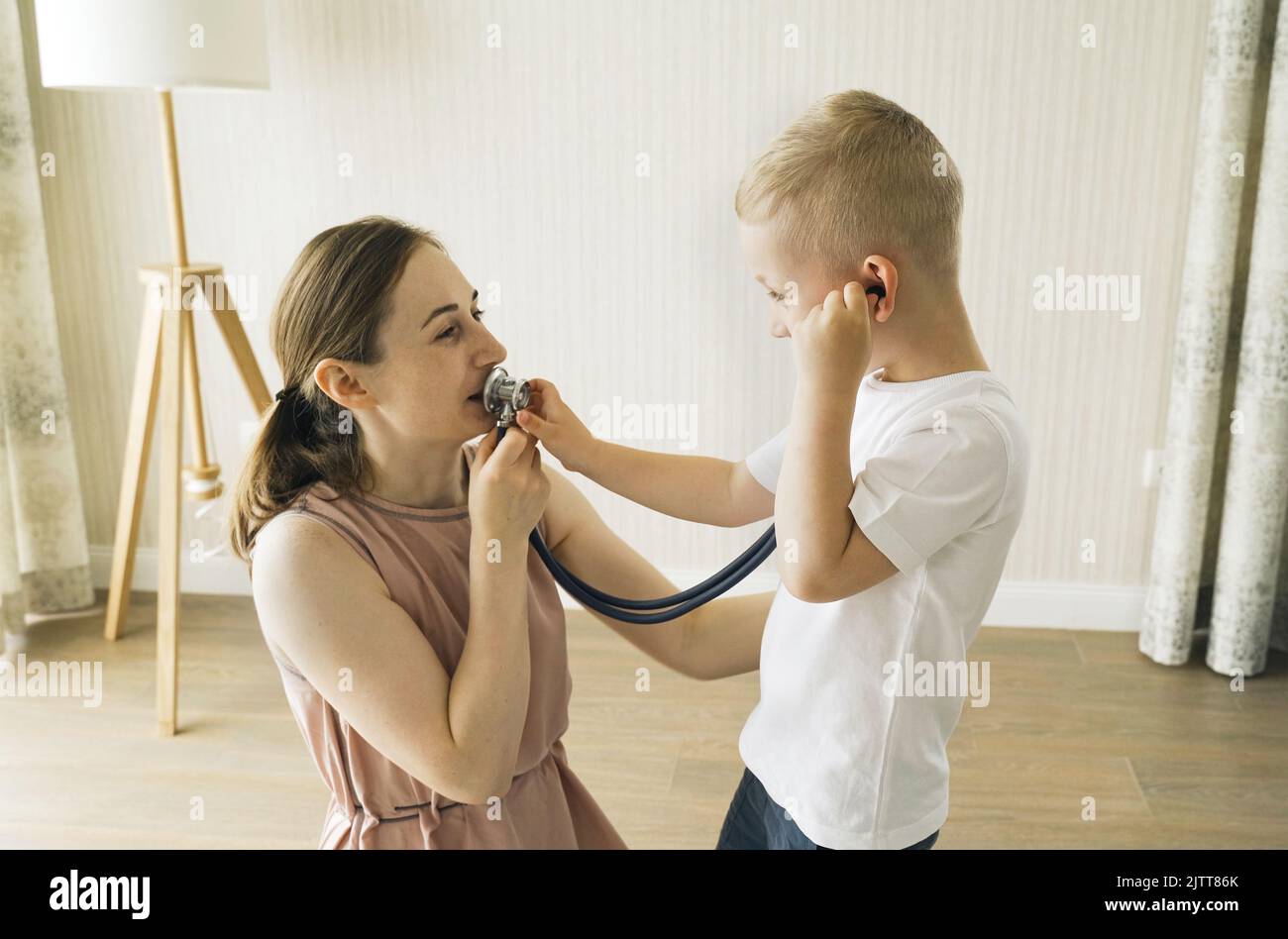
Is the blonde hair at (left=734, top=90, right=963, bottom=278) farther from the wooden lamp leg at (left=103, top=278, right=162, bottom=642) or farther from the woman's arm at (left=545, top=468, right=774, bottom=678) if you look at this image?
the wooden lamp leg at (left=103, top=278, right=162, bottom=642)

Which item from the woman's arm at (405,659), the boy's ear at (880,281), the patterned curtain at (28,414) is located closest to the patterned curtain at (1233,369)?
the boy's ear at (880,281)

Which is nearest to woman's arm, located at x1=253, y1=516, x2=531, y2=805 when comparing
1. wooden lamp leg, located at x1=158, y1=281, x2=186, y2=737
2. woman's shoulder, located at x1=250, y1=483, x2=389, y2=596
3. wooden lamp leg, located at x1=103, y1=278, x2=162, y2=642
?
woman's shoulder, located at x1=250, y1=483, x2=389, y2=596

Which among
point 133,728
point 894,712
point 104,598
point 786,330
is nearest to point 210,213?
point 104,598

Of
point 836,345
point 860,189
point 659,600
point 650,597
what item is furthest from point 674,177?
point 836,345

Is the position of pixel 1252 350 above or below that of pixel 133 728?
above

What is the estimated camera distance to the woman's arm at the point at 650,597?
1.45 metres

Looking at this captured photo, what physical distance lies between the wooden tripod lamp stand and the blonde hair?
1.52 meters

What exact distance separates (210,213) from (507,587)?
2.34 meters

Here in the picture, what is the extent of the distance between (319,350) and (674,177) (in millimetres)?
1809

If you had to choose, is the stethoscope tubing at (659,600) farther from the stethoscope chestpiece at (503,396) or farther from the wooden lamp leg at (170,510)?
the wooden lamp leg at (170,510)

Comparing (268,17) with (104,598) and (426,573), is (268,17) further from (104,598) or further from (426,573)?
(426,573)

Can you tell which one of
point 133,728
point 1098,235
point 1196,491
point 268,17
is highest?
point 268,17

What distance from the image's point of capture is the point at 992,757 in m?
2.41
